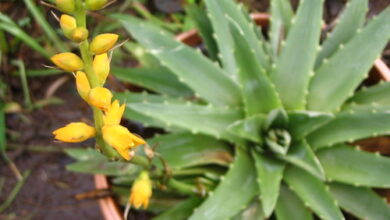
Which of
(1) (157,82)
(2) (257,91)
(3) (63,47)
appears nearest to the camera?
(2) (257,91)

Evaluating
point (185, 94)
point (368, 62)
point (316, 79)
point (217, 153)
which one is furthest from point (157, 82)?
point (368, 62)

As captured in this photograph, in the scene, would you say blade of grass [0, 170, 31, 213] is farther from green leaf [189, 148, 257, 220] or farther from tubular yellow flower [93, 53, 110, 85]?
tubular yellow flower [93, 53, 110, 85]

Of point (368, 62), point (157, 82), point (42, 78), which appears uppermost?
point (368, 62)

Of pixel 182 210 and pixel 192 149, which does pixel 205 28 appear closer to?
pixel 192 149

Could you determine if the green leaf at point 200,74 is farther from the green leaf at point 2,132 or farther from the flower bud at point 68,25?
the green leaf at point 2,132

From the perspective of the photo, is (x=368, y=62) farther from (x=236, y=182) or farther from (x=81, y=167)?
(x=81, y=167)

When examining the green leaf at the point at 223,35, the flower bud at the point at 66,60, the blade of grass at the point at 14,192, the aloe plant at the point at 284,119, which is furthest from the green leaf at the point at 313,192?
the blade of grass at the point at 14,192

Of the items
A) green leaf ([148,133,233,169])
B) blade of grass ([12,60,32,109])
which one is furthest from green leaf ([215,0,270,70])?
blade of grass ([12,60,32,109])
